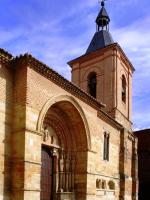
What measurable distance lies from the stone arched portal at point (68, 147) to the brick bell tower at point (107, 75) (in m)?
Answer: 6.78

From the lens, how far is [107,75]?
24328mm

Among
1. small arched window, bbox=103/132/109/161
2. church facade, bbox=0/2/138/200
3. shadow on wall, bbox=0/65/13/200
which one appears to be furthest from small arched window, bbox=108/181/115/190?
shadow on wall, bbox=0/65/13/200

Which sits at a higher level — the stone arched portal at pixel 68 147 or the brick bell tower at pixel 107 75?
the brick bell tower at pixel 107 75

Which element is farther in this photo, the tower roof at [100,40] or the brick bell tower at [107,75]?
the tower roof at [100,40]

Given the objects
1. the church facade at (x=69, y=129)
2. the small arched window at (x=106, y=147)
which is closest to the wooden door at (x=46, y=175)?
the church facade at (x=69, y=129)

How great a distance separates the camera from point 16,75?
12.6 m

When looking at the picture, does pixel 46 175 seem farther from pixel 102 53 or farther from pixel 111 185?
pixel 102 53

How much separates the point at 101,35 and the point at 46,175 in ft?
47.4

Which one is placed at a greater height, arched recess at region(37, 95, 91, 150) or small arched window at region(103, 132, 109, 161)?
arched recess at region(37, 95, 91, 150)

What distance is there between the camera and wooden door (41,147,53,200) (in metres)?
15.0

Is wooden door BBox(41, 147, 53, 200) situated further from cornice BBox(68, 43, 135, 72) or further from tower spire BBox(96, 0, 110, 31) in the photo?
tower spire BBox(96, 0, 110, 31)

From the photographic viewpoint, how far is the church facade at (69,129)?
12.0m

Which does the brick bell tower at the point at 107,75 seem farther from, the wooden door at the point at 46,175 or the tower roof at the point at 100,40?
the wooden door at the point at 46,175

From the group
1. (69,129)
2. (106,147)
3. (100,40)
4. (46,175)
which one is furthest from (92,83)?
(46,175)
